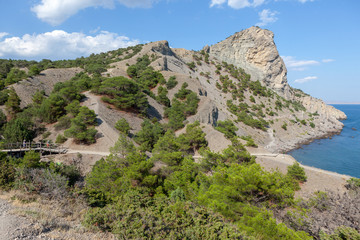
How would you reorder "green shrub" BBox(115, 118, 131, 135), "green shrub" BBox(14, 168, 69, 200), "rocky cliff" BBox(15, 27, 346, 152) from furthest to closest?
"rocky cliff" BBox(15, 27, 346, 152) → "green shrub" BBox(115, 118, 131, 135) → "green shrub" BBox(14, 168, 69, 200)

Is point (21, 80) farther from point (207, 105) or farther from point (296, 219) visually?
point (296, 219)

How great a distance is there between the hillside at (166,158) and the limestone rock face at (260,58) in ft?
38.6

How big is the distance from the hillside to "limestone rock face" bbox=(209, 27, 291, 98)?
38.6ft

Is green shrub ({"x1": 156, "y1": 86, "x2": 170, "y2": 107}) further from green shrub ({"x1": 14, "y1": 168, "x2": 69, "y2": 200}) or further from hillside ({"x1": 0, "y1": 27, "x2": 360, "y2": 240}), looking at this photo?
green shrub ({"x1": 14, "y1": 168, "x2": 69, "y2": 200})

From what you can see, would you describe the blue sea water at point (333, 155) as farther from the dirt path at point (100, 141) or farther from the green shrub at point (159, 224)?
the green shrub at point (159, 224)

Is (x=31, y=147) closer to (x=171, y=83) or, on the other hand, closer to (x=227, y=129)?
(x=171, y=83)

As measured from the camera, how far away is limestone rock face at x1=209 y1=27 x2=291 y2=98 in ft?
255

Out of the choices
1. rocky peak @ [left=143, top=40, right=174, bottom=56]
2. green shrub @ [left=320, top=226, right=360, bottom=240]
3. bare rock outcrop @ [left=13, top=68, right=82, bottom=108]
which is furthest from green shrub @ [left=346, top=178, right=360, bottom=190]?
rocky peak @ [left=143, top=40, right=174, bottom=56]

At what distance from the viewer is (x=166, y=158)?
17344 millimetres

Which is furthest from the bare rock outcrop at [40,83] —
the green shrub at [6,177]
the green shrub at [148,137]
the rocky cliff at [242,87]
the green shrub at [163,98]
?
the green shrub at [6,177]

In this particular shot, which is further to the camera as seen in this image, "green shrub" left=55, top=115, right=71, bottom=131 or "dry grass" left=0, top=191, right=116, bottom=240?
"green shrub" left=55, top=115, right=71, bottom=131

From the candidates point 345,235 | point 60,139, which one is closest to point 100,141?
point 60,139

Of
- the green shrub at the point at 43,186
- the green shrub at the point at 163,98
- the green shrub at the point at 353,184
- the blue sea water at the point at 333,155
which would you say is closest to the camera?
the green shrub at the point at 43,186

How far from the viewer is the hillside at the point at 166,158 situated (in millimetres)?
7477
